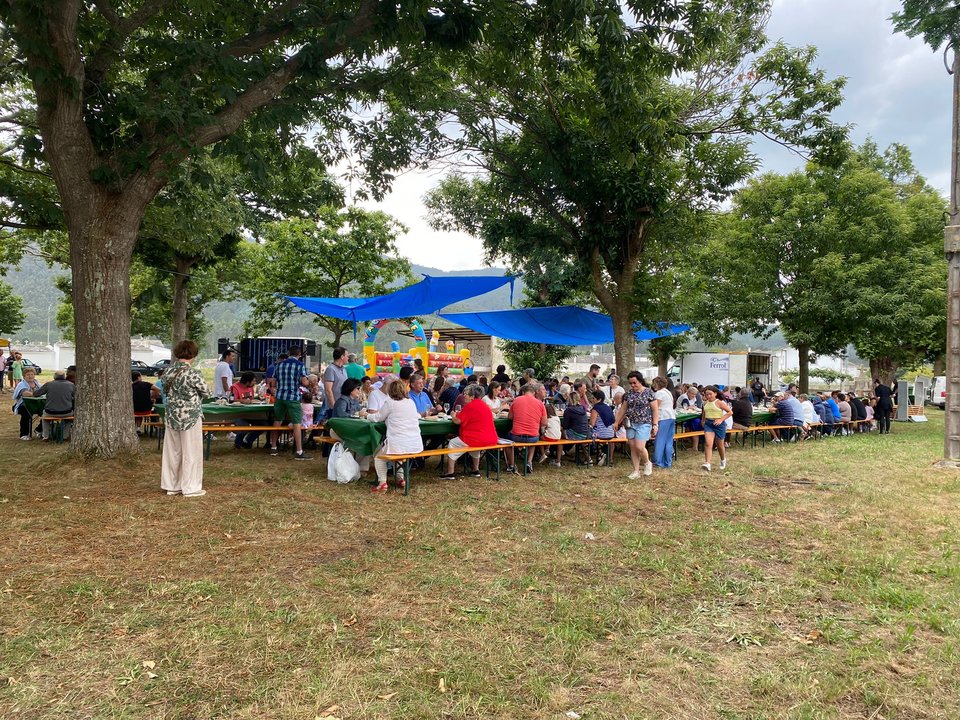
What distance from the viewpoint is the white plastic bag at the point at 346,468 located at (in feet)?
24.3

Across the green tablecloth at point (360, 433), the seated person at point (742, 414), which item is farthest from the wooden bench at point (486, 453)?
the seated person at point (742, 414)

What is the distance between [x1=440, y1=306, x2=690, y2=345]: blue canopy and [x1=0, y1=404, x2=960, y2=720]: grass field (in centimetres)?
688

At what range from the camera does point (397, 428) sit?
7098mm

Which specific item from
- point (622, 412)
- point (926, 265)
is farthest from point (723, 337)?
point (622, 412)

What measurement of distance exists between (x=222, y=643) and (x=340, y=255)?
24.1 m

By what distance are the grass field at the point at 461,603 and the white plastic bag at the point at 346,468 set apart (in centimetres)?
36

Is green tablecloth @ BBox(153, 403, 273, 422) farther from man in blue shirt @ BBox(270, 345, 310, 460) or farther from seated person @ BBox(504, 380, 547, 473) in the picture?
seated person @ BBox(504, 380, 547, 473)

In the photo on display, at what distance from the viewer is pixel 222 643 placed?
10.5 ft

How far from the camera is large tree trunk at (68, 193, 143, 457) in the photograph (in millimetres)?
6734

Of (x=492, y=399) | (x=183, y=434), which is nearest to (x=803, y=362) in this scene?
(x=492, y=399)

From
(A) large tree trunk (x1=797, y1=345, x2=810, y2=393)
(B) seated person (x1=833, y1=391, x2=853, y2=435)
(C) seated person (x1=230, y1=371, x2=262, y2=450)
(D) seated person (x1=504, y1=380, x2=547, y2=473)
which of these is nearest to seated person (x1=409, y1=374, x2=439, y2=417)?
(D) seated person (x1=504, y1=380, x2=547, y2=473)

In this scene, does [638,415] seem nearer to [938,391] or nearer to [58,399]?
[58,399]

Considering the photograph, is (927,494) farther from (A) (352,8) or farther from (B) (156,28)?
(B) (156,28)

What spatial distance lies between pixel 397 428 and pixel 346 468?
86 centimetres
